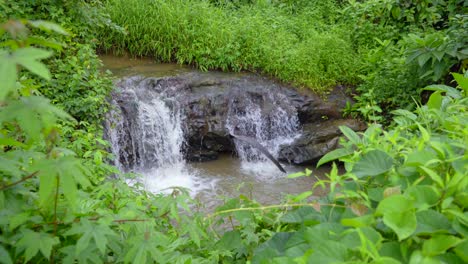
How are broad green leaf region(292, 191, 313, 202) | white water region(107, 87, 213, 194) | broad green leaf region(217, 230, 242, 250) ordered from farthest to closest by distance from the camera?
white water region(107, 87, 213, 194) < broad green leaf region(217, 230, 242, 250) < broad green leaf region(292, 191, 313, 202)

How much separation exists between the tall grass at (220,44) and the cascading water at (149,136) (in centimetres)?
121

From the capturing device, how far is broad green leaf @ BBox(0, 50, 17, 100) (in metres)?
1.07

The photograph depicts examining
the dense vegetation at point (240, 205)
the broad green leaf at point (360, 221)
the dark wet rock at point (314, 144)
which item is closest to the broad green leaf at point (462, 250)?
the dense vegetation at point (240, 205)

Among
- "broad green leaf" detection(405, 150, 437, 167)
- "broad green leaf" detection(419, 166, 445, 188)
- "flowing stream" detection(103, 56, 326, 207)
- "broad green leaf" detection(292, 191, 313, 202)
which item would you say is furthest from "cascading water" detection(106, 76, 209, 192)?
"broad green leaf" detection(419, 166, 445, 188)

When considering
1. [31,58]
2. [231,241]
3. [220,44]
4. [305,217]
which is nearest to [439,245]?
[305,217]

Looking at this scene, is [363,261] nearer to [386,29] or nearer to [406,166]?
[406,166]

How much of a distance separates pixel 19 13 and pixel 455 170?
Result: 6177 millimetres

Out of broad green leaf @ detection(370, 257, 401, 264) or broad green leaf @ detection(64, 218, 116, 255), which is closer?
broad green leaf @ detection(370, 257, 401, 264)

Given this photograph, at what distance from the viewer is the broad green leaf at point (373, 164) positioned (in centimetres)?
158

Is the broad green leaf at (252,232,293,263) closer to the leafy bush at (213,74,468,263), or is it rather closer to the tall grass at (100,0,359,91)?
the leafy bush at (213,74,468,263)

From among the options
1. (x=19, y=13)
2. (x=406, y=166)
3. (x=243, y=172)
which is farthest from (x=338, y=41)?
(x=406, y=166)

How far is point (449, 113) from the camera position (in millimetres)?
2125

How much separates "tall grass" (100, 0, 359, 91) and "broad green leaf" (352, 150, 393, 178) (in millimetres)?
→ 6056

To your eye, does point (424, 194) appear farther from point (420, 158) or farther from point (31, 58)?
point (31, 58)
